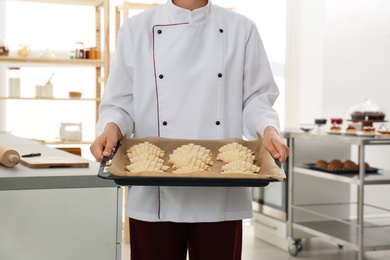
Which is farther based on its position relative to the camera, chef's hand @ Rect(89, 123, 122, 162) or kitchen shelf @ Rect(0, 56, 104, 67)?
kitchen shelf @ Rect(0, 56, 104, 67)

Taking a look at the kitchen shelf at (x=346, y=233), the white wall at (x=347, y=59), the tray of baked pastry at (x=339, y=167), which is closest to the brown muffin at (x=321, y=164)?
the tray of baked pastry at (x=339, y=167)

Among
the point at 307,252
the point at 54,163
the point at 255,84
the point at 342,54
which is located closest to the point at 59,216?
the point at 54,163

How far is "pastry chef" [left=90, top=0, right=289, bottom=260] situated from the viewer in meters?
1.83

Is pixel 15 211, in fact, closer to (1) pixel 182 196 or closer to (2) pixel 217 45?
(1) pixel 182 196

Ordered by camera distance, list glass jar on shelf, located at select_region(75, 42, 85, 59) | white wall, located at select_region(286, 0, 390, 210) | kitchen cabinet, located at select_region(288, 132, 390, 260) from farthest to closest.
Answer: white wall, located at select_region(286, 0, 390, 210), glass jar on shelf, located at select_region(75, 42, 85, 59), kitchen cabinet, located at select_region(288, 132, 390, 260)

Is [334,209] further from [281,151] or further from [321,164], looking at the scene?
[281,151]

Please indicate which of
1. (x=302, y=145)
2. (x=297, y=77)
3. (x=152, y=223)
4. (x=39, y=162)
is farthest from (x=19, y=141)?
(x=297, y=77)

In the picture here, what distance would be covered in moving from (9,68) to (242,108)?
12.2 ft

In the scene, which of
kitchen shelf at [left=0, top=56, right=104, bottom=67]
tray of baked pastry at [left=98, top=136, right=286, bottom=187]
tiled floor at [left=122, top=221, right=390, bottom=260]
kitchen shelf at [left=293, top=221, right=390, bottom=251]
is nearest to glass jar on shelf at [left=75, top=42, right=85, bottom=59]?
kitchen shelf at [left=0, top=56, right=104, bottom=67]

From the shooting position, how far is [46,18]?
563 cm

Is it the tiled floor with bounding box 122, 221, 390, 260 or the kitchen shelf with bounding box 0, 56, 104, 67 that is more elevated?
the kitchen shelf with bounding box 0, 56, 104, 67

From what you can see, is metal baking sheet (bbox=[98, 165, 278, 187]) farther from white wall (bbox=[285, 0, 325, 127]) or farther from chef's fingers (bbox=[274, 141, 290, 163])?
white wall (bbox=[285, 0, 325, 127])

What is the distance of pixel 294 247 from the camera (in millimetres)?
4906

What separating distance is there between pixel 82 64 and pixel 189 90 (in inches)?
144
